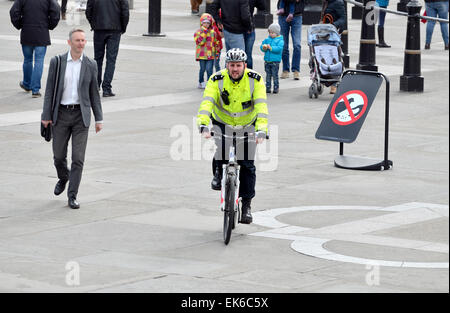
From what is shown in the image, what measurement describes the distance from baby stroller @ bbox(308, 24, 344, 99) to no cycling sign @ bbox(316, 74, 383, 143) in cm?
432

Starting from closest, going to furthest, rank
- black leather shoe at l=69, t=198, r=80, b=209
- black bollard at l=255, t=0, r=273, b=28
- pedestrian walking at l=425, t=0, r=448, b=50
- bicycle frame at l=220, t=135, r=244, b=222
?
bicycle frame at l=220, t=135, r=244, b=222
black leather shoe at l=69, t=198, r=80, b=209
pedestrian walking at l=425, t=0, r=448, b=50
black bollard at l=255, t=0, r=273, b=28

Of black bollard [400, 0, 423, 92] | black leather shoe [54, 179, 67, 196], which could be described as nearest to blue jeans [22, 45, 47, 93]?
black bollard [400, 0, 423, 92]

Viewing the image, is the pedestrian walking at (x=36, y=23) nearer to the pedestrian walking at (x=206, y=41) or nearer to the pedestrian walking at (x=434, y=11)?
the pedestrian walking at (x=206, y=41)

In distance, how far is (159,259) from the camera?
29.7 feet

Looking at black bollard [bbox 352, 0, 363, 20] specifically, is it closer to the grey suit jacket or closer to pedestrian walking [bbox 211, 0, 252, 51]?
pedestrian walking [bbox 211, 0, 252, 51]

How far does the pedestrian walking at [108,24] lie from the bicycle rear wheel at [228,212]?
30.2 feet

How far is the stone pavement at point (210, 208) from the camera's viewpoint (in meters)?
8.44

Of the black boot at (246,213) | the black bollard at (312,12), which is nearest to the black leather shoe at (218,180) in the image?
the black boot at (246,213)

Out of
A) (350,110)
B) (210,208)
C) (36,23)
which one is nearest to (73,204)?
Answer: (210,208)

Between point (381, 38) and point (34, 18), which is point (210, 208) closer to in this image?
point (34, 18)

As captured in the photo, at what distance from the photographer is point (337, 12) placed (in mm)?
20453

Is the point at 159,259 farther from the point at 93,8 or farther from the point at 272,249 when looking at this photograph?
the point at 93,8

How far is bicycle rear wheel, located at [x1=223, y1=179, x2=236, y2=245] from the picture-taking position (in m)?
9.53

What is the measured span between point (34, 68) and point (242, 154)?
29.2ft
